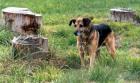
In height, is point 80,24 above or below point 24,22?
above

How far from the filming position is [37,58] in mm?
10141

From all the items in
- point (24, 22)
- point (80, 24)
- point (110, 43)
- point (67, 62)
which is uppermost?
point (80, 24)

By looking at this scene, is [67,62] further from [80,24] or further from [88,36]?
[80,24]

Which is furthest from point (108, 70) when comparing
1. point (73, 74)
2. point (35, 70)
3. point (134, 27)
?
point (134, 27)

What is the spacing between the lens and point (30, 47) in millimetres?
10242

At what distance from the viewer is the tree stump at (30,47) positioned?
10109mm

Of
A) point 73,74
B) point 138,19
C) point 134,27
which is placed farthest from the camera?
point 138,19

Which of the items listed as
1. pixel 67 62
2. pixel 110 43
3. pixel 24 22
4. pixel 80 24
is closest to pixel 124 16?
pixel 24 22

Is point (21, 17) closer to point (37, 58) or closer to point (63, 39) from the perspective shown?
point (63, 39)

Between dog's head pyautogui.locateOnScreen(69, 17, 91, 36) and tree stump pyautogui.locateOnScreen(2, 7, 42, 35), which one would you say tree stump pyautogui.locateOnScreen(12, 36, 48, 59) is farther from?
tree stump pyautogui.locateOnScreen(2, 7, 42, 35)

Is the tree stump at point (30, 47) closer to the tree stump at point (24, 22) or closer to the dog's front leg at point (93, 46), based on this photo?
the dog's front leg at point (93, 46)

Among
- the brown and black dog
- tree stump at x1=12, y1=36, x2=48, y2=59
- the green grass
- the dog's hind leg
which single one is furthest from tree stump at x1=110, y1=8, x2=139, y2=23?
tree stump at x1=12, y1=36, x2=48, y2=59

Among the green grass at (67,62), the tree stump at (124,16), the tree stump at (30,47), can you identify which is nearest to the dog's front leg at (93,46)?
the green grass at (67,62)

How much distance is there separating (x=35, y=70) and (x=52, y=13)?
8.71 meters
